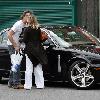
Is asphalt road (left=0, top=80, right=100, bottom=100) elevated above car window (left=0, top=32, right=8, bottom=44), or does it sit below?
below

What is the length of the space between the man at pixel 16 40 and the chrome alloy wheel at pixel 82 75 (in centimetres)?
127

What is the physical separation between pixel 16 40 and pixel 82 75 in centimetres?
166

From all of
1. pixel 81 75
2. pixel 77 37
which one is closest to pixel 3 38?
pixel 77 37

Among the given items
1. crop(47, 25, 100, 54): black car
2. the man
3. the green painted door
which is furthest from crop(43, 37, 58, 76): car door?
the green painted door

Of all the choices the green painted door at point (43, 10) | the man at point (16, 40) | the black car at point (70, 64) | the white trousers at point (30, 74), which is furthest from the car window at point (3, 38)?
the green painted door at point (43, 10)

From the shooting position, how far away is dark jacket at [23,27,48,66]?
1222cm

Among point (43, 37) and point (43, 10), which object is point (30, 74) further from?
point (43, 10)

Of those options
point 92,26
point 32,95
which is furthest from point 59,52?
point 92,26

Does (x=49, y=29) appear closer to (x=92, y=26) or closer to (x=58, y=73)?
(x=58, y=73)

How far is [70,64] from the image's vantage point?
12297 millimetres

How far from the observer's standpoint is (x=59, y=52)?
1241 cm

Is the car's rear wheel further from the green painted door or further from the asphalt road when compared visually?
the green painted door

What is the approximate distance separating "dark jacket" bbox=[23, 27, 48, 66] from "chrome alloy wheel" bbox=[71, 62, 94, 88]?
67cm

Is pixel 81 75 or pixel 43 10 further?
pixel 43 10
